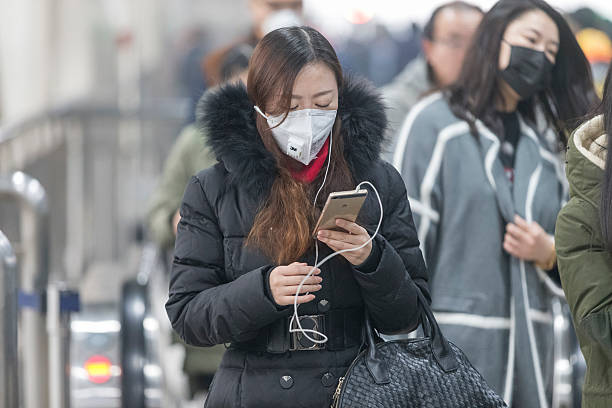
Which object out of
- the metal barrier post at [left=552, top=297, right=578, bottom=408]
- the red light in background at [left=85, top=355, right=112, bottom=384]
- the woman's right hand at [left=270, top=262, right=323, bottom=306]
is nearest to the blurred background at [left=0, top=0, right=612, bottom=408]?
the red light in background at [left=85, top=355, right=112, bottom=384]

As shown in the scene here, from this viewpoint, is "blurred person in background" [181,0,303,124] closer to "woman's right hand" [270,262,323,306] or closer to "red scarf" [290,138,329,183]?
"red scarf" [290,138,329,183]

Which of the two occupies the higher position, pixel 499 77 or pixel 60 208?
pixel 499 77

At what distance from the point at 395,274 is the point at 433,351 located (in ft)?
0.75

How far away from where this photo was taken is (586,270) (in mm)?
2924

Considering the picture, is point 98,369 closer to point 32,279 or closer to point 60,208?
point 32,279

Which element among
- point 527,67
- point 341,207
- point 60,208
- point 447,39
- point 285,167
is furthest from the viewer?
point 60,208

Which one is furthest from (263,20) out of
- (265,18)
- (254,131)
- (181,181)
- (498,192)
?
(254,131)

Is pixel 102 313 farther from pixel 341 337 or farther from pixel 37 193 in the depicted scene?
pixel 341 337

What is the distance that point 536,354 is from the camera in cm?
409

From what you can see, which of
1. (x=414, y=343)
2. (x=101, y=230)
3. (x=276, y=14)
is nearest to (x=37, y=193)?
(x=276, y=14)

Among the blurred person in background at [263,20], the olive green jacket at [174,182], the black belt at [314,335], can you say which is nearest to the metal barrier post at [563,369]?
the olive green jacket at [174,182]

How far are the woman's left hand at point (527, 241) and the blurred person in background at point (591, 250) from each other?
0.98 meters

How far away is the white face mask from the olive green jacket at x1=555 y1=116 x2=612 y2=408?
0.63m

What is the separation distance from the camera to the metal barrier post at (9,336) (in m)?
3.96
